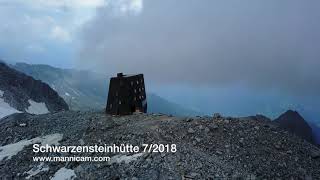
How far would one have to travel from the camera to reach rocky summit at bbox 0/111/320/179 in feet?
93.4

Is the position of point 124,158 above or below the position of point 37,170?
above

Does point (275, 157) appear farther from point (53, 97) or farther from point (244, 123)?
point (53, 97)

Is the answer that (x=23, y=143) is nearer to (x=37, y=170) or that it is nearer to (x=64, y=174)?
(x=37, y=170)

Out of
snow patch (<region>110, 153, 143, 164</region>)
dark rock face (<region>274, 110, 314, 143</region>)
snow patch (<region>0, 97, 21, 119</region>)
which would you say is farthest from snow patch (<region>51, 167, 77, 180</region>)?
dark rock face (<region>274, 110, 314, 143</region>)

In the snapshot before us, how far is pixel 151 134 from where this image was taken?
33.0 meters

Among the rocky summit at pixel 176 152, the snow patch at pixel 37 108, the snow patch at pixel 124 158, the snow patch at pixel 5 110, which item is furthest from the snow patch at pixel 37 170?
the snow patch at pixel 37 108

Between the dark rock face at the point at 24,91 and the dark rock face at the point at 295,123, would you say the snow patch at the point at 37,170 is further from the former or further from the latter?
the dark rock face at the point at 295,123

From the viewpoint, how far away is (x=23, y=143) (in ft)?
127

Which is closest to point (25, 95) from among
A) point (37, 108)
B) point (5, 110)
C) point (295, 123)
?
point (37, 108)

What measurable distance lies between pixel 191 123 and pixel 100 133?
8279mm

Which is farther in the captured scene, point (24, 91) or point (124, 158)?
point (24, 91)

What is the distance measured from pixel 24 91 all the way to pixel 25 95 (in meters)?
5.90

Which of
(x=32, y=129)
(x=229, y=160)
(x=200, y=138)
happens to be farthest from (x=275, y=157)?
(x=32, y=129)

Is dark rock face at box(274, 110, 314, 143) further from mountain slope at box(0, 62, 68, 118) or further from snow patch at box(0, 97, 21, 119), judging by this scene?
snow patch at box(0, 97, 21, 119)
